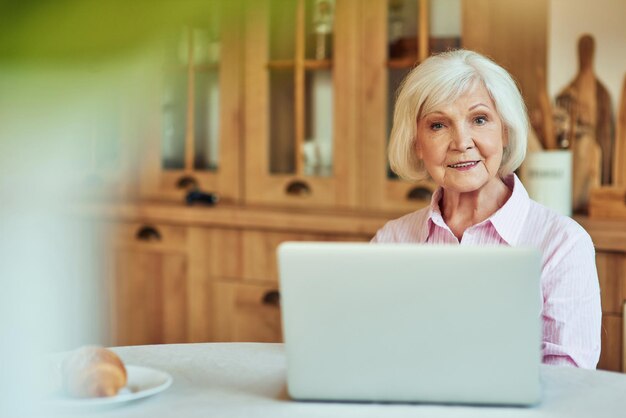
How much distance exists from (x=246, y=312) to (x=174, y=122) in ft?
2.86

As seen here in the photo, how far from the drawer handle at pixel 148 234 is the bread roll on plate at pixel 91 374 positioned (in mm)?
2262

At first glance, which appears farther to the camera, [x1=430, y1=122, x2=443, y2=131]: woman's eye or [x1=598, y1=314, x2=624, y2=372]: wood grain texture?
[x1=598, y1=314, x2=624, y2=372]: wood grain texture

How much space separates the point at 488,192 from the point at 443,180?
9 centimetres

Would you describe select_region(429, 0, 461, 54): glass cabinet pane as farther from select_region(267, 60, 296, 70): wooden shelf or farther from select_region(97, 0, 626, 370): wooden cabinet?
select_region(267, 60, 296, 70): wooden shelf

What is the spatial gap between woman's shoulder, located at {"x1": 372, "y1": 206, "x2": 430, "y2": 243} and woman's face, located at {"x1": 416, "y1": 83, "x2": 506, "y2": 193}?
139 millimetres

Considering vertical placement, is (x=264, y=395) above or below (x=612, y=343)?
above

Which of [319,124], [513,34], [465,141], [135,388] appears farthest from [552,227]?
[319,124]

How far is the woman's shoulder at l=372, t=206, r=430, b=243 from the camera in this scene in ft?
5.88

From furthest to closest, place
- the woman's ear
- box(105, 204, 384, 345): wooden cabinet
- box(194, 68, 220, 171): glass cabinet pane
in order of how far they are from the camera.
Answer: box(194, 68, 220, 171): glass cabinet pane, box(105, 204, 384, 345): wooden cabinet, the woman's ear

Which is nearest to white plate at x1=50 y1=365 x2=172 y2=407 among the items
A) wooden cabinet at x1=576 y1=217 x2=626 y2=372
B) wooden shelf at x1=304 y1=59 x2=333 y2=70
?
wooden cabinet at x1=576 y1=217 x2=626 y2=372

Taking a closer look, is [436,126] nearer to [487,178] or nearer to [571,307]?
[487,178]

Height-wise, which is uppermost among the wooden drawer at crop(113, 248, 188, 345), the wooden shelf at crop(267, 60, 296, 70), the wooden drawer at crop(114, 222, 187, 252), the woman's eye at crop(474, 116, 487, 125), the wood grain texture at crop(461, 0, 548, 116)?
the wood grain texture at crop(461, 0, 548, 116)

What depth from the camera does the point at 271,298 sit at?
2.99 metres

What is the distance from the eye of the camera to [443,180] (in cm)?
167
